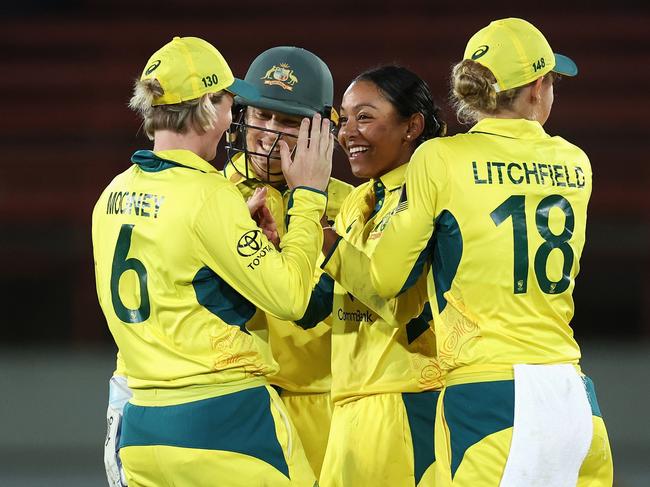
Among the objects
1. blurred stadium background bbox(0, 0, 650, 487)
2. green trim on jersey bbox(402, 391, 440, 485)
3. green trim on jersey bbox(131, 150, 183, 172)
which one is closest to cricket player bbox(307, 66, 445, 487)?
green trim on jersey bbox(402, 391, 440, 485)

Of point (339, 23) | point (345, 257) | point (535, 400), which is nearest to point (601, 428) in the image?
point (535, 400)

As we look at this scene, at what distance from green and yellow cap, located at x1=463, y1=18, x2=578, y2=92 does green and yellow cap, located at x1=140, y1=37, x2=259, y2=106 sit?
540 mm

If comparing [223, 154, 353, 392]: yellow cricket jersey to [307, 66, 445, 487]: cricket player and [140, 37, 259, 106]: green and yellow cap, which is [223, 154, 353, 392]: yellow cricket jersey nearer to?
[307, 66, 445, 487]: cricket player

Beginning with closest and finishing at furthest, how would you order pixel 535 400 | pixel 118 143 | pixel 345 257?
pixel 535 400 → pixel 345 257 → pixel 118 143

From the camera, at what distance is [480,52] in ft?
7.77

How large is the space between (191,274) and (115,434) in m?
0.64

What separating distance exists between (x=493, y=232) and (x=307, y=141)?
50 centimetres

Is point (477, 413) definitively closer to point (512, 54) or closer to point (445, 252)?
point (445, 252)

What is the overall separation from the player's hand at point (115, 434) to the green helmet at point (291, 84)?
78cm

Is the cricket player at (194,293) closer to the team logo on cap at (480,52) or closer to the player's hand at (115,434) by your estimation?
the player's hand at (115,434)

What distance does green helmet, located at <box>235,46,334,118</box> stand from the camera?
2.76 m

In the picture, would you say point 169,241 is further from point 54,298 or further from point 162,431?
point 54,298

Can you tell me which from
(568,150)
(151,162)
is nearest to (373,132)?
(568,150)

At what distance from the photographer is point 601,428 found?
2254 millimetres
